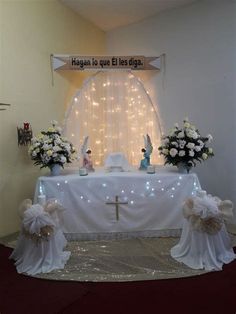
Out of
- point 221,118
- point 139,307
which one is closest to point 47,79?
point 221,118

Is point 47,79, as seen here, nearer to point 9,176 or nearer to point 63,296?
point 9,176

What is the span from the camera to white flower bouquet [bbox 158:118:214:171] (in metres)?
3.21

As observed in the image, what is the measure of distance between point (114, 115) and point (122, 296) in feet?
8.19

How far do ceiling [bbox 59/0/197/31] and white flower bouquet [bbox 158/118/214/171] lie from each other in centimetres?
194

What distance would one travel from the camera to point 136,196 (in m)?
3.19

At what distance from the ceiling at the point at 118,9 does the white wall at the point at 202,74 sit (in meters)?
0.13

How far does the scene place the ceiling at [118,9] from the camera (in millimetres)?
4070

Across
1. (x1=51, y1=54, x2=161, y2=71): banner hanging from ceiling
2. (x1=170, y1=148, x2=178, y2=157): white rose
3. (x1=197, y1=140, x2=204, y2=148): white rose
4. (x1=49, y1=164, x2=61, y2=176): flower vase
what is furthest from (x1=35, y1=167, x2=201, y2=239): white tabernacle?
(x1=51, y1=54, x2=161, y2=71): banner hanging from ceiling

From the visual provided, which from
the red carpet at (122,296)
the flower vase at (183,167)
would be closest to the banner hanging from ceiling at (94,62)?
the flower vase at (183,167)

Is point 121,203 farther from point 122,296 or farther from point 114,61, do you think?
point 114,61

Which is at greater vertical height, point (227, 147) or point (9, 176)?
point (227, 147)

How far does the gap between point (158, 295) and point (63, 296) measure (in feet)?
2.24

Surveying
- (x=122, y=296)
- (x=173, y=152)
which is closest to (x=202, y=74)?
(x=173, y=152)

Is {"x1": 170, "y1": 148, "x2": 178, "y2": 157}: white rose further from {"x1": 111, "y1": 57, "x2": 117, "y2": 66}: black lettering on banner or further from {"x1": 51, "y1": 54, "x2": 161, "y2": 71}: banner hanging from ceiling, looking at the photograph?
{"x1": 111, "y1": 57, "x2": 117, "y2": 66}: black lettering on banner
